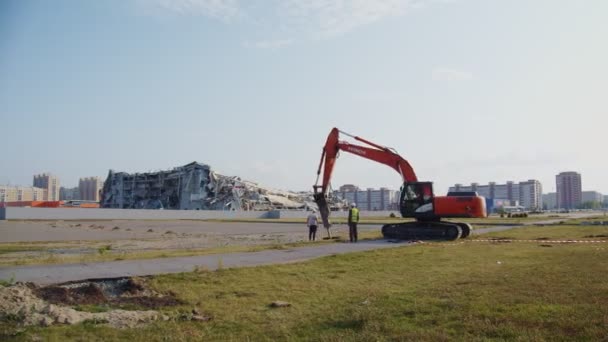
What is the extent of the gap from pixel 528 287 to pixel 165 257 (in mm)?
11315

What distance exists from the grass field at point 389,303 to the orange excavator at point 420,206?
465 inches

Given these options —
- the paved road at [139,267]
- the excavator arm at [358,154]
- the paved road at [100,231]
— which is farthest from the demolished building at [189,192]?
the paved road at [139,267]

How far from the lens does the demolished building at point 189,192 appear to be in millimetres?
105875

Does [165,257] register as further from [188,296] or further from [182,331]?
[182,331]

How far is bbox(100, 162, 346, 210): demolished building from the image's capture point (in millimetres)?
105875

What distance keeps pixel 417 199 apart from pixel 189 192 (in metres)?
84.6

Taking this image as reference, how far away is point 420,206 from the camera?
28.2 m

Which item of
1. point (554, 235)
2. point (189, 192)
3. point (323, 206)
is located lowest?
point (554, 235)

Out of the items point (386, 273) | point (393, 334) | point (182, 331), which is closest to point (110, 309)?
point (182, 331)

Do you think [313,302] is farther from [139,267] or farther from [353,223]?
[353,223]

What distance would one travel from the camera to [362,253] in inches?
749

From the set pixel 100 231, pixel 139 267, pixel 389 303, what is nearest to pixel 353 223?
pixel 139 267

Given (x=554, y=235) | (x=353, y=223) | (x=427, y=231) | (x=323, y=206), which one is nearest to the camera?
(x=353, y=223)

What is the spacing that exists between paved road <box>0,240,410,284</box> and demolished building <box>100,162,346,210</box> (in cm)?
8794
